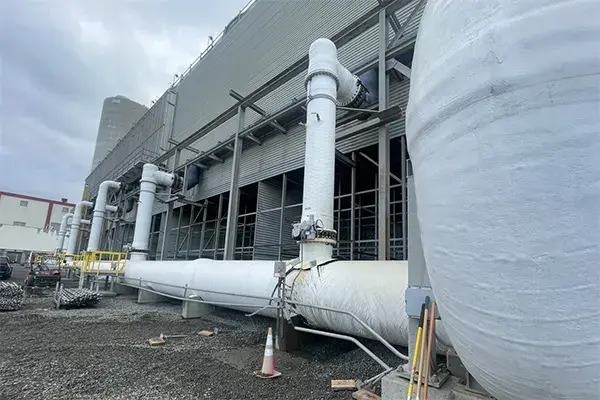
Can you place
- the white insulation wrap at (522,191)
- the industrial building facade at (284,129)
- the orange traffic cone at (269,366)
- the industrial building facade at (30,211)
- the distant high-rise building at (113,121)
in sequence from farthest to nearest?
1. the industrial building facade at (30,211)
2. the distant high-rise building at (113,121)
3. the industrial building facade at (284,129)
4. the orange traffic cone at (269,366)
5. the white insulation wrap at (522,191)

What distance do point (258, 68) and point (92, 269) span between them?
9602 millimetres

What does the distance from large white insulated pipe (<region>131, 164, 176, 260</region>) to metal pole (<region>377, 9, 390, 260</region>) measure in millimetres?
9795

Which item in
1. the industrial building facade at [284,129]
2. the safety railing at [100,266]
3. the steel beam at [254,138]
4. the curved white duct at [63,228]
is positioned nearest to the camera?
Answer: the industrial building facade at [284,129]

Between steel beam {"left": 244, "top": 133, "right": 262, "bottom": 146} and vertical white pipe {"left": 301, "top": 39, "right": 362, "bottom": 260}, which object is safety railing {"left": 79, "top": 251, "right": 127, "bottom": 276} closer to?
steel beam {"left": 244, "top": 133, "right": 262, "bottom": 146}

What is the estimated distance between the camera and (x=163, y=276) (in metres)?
8.28

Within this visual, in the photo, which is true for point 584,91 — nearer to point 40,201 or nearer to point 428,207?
point 428,207

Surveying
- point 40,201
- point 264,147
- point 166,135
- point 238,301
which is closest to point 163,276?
point 238,301

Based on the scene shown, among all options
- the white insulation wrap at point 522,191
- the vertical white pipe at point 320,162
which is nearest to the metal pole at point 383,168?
the vertical white pipe at point 320,162

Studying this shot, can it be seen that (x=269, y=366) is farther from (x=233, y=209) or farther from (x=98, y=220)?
(x=98, y=220)

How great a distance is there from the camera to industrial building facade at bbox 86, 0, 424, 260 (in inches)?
279

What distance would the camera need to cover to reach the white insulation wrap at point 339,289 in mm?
3385

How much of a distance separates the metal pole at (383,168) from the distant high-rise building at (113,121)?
35.5 meters

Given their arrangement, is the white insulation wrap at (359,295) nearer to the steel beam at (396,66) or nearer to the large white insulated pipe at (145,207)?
the steel beam at (396,66)

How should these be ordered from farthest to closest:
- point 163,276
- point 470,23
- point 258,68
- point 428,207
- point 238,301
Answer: point 258,68 → point 163,276 → point 238,301 → point 428,207 → point 470,23
